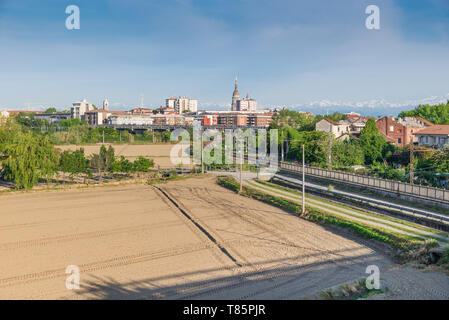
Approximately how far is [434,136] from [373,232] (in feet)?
115

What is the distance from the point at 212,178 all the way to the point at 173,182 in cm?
478

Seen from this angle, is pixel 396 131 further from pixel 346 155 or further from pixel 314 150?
pixel 314 150

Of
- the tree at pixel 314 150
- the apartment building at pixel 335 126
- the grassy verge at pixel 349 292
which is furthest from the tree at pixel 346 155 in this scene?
the grassy verge at pixel 349 292

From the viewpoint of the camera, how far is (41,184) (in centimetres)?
3441

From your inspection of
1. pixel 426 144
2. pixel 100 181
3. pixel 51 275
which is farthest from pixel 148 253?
pixel 426 144

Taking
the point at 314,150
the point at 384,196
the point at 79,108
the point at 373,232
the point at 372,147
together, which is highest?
the point at 79,108

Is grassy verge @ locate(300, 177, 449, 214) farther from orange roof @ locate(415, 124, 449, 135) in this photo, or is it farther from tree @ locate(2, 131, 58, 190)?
tree @ locate(2, 131, 58, 190)

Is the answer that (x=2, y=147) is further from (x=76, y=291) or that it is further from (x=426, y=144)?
(x=426, y=144)

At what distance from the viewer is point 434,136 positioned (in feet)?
150

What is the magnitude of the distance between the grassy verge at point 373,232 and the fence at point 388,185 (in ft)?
21.7

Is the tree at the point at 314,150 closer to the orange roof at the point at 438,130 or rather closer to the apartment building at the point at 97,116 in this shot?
the orange roof at the point at 438,130

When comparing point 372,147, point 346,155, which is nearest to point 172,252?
point 346,155

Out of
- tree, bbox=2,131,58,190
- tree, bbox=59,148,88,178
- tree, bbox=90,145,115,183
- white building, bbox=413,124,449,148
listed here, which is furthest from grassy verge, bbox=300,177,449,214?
tree, bbox=2,131,58,190
